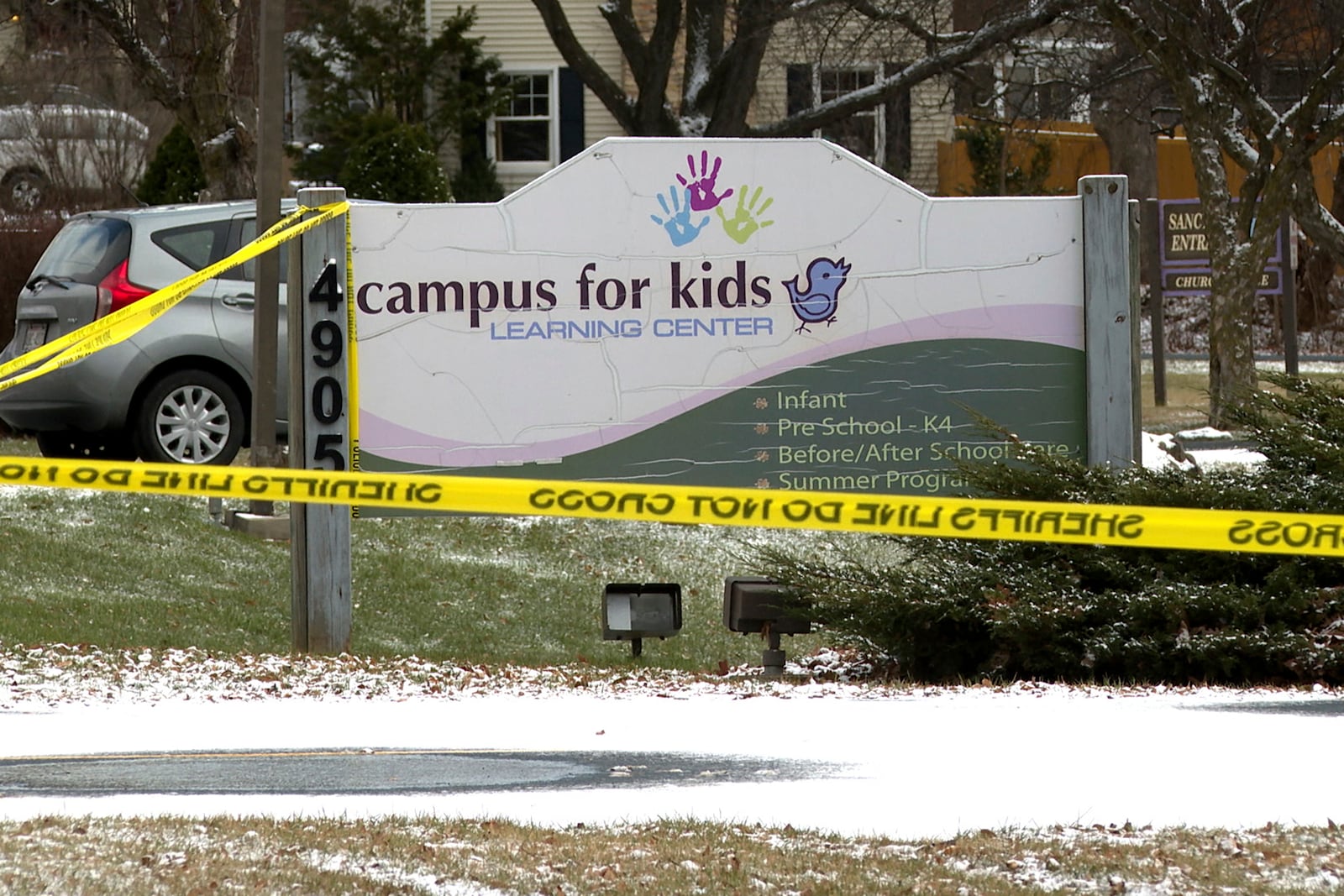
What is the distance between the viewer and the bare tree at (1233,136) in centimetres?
1748

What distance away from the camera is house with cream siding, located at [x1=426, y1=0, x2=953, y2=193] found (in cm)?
3400

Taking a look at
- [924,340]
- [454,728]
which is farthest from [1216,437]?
[454,728]

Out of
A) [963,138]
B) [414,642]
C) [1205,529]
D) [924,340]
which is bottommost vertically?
[414,642]

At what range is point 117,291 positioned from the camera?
12266 mm

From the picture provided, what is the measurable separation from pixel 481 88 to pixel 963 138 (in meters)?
9.47

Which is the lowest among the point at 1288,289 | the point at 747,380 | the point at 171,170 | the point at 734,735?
the point at 734,735

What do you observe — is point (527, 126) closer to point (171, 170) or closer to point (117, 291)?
point (171, 170)

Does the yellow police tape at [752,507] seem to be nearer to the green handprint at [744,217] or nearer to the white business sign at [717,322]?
the white business sign at [717,322]

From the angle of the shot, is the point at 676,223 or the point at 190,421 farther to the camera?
the point at 190,421

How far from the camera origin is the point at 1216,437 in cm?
1745

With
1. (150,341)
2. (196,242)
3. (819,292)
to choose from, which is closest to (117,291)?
(150,341)

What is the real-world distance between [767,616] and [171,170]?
1826cm

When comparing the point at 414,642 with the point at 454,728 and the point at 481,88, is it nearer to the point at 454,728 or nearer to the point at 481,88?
the point at 454,728

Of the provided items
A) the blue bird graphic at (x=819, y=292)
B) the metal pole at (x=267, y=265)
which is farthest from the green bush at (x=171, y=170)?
the blue bird graphic at (x=819, y=292)
